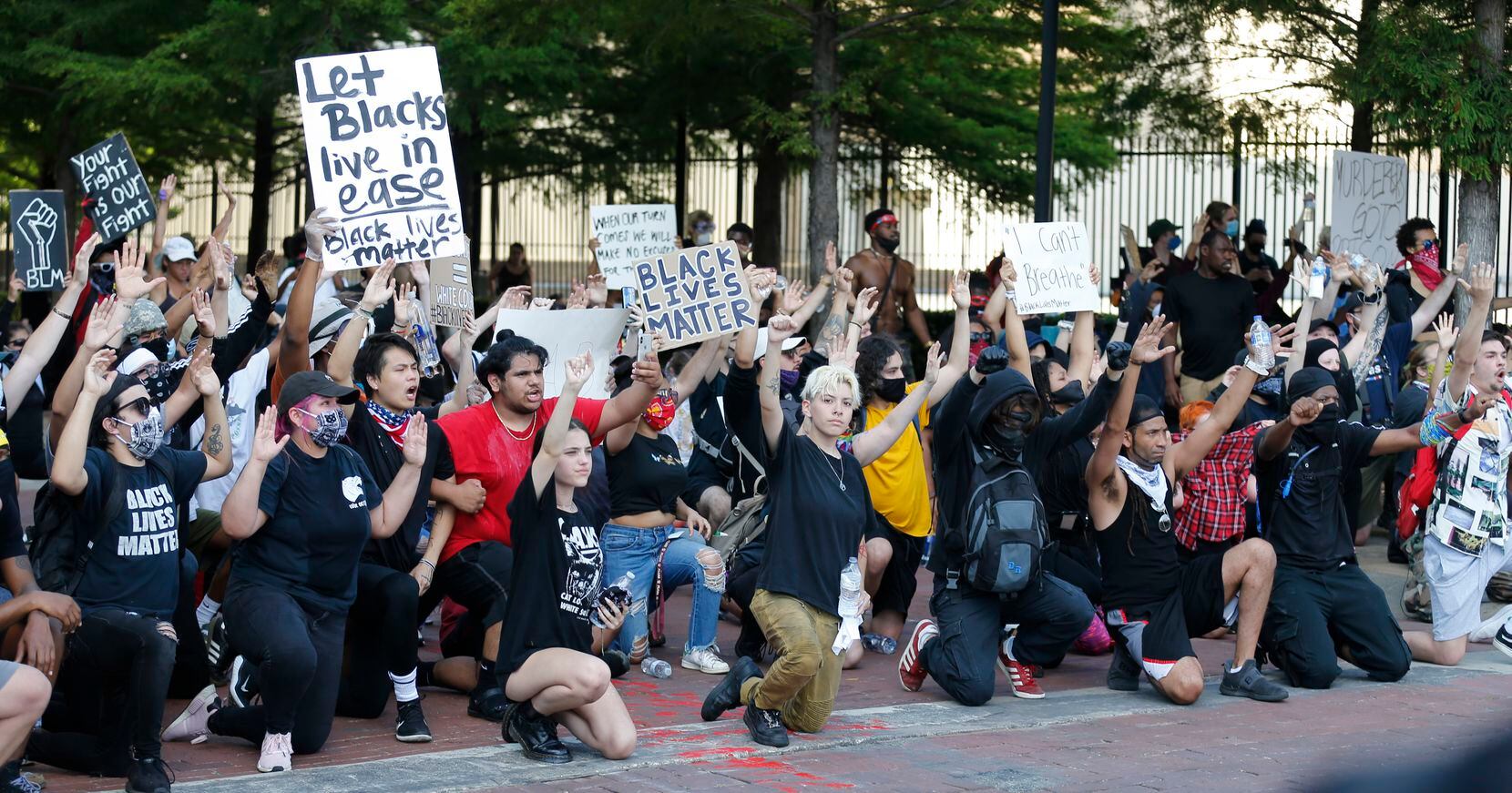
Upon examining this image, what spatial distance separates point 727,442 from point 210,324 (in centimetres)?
318

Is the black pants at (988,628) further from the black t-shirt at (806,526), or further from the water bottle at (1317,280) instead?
the water bottle at (1317,280)

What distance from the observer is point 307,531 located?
6.95m

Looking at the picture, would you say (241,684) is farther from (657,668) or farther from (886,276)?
Answer: (886,276)

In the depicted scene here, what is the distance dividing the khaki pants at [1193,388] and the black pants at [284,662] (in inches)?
316

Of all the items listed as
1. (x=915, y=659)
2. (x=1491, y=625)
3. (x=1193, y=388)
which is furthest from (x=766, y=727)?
(x=1193, y=388)

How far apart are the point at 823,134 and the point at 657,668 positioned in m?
8.62

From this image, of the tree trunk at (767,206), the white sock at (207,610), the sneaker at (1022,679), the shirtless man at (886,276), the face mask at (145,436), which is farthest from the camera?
the tree trunk at (767,206)

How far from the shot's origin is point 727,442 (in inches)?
396

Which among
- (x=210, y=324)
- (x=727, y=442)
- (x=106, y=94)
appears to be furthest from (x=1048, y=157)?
(x=106, y=94)

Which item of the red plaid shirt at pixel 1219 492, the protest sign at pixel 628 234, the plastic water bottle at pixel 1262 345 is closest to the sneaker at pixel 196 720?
the red plaid shirt at pixel 1219 492

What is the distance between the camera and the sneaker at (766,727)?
7.22m

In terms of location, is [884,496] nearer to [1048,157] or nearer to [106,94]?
[1048,157]

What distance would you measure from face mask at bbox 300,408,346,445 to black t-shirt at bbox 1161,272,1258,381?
7.89 metres

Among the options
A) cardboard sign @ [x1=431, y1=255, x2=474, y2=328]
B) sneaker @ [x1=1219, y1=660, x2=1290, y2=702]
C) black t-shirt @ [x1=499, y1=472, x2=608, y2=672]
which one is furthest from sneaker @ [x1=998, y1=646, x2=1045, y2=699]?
cardboard sign @ [x1=431, y1=255, x2=474, y2=328]
